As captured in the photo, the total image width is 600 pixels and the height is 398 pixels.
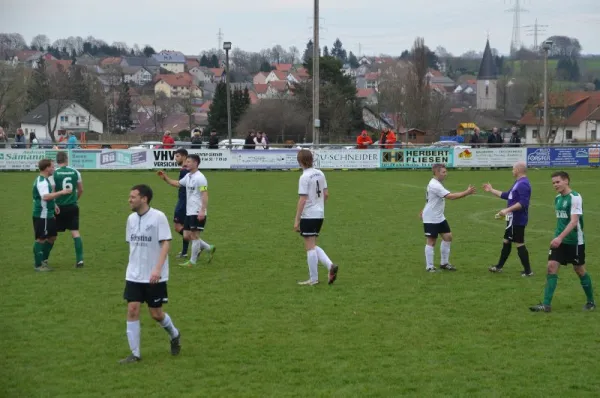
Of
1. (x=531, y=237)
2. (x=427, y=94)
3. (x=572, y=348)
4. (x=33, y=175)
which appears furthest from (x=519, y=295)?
(x=427, y=94)

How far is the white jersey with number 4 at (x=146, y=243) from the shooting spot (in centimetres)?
800

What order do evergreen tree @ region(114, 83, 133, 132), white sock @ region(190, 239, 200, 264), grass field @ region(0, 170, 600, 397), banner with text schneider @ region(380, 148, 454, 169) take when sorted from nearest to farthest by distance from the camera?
grass field @ region(0, 170, 600, 397) < white sock @ region(190, 239, 200, 264) < banner with text schneider @ region(380, 148, 454, 169) < evergreen tree @ region(114, 83, 133, 132)

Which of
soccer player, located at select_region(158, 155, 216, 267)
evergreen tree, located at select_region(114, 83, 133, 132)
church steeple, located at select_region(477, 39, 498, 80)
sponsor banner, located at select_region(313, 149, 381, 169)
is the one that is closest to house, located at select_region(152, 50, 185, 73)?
church steeple, located at select_region(477, 39, 498, 80)

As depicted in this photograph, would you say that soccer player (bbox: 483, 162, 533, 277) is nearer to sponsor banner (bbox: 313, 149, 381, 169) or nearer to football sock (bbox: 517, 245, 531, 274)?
football sock (bbox: 517, 245, 531, 274)

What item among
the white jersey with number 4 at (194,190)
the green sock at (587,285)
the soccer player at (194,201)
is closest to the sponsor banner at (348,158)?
the soccer player at (194,201)

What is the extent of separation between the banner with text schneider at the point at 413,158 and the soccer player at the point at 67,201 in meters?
24.5

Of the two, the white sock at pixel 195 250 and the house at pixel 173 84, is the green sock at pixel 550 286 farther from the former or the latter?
the house at pixel 173 84

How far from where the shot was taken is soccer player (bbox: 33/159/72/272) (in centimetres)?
1297

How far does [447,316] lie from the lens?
9969 mm

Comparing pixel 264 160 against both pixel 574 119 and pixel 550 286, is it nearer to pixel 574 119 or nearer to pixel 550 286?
pixel 550 286

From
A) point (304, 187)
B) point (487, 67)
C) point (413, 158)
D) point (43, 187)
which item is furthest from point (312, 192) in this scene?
point (487, 67)

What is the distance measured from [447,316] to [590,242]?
756 cm

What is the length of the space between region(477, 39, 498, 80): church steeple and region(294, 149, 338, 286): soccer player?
127m

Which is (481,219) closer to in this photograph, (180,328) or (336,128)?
(180,328)
